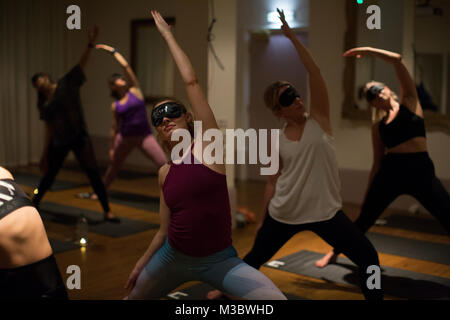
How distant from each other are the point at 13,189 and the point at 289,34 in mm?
1201

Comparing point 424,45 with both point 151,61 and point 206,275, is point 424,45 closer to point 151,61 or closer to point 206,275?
point 206,275

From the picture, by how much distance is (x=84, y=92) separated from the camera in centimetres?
897

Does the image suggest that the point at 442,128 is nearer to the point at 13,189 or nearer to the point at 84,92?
the point at 13,189

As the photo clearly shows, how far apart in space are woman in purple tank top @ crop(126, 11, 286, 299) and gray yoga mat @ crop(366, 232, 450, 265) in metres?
2.40

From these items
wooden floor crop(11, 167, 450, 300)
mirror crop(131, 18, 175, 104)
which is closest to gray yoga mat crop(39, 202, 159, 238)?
wooden floor crop(11, 167, 450, 300)

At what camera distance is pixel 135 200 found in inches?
227

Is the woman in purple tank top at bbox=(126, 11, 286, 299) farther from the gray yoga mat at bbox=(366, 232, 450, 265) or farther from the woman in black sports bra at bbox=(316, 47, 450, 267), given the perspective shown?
the gray yoga mat at bbox=(366, 232, 450, 265)

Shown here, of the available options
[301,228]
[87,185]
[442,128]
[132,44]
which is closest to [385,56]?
[301,228]

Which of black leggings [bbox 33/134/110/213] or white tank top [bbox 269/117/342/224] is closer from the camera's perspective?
white tank top [bbox 269/117/342/224]

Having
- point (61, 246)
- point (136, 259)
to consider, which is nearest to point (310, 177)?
point (136, 259)

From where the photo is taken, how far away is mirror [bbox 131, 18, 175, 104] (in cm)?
781

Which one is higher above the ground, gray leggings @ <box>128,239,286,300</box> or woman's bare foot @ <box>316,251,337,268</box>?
gray leggings @ <box>128,239,286,300</box>

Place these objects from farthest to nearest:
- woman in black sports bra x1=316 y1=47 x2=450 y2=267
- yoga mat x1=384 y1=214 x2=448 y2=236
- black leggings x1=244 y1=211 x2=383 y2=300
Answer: yoga mat x1=384 y1=214 x2=448 y2=236
woman in black sports bra x1=316 y1=47 x2=450 y2=267
black leggings x1=244 y1=211 x2=383 y2=300

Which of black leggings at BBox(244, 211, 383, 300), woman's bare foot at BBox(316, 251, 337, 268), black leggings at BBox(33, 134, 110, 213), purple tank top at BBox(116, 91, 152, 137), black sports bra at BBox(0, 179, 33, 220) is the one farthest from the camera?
purple tank top at BBox(116, 91, 152, 137)
